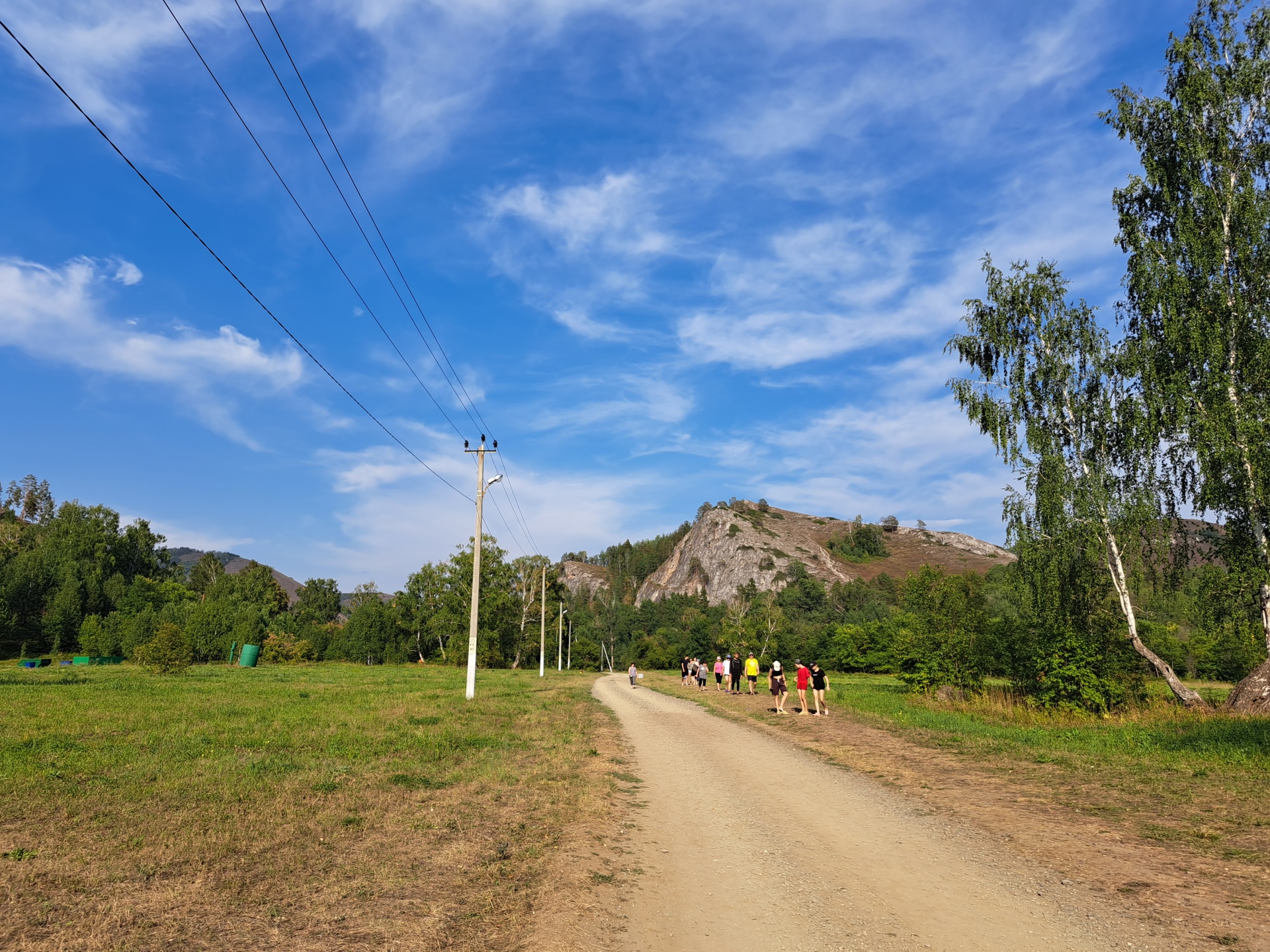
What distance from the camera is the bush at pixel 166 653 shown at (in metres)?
33.2

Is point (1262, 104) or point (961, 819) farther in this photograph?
point (1262, 104)

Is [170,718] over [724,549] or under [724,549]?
under

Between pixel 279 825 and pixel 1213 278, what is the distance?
25.3m

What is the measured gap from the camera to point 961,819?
8.30m

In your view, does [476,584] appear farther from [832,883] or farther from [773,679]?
[832,883]

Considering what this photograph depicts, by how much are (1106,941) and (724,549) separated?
194624 mm

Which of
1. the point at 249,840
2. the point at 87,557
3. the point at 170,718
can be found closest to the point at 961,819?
the point at 249,840

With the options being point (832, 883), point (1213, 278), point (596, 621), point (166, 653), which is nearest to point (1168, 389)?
point (1213, 278)

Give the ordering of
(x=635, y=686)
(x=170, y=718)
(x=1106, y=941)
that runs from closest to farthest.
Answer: (x=1106, y=941) < (x=170, y=718) < (x=635, y=686)

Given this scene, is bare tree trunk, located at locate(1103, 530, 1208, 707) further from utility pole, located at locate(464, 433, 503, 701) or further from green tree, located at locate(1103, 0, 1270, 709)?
utility pole, located at locate(464, 433, 503, 701)

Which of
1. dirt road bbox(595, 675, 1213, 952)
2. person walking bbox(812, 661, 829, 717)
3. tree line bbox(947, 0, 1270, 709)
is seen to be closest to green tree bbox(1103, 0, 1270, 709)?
tree line bbox(947, 0, 1270, 709)

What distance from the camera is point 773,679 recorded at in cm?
2266

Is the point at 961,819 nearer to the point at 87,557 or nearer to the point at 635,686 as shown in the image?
the point at 635,686

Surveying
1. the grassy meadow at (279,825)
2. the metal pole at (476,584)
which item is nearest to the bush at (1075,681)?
the grassy meadow at (279,825)
